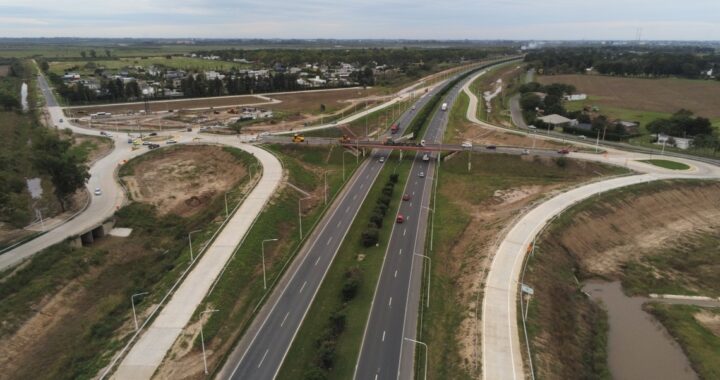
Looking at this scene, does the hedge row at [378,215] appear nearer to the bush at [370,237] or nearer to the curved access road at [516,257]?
the bush at [370,237]

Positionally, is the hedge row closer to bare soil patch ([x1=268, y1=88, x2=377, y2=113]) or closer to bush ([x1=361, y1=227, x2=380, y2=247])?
bush ([x1=361, y1=227, x2=380, y2=247])

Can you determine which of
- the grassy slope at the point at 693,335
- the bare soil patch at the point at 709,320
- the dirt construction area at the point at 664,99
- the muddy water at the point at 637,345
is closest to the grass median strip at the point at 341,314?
the muddy water at the point at 637,345

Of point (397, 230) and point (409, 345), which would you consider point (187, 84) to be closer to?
point (397, 230)

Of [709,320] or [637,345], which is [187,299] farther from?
[709,320]

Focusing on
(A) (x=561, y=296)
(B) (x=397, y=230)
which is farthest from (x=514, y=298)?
(B) (x=397, y=230)

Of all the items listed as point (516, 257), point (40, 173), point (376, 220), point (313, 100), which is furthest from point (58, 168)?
point (313, 100)
